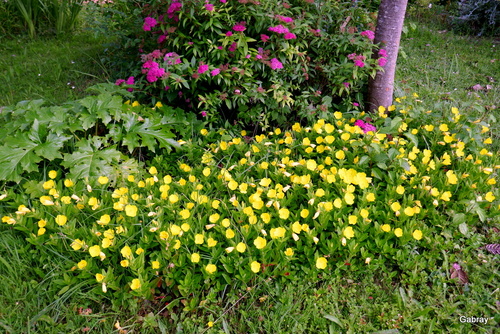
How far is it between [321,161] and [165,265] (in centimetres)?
117

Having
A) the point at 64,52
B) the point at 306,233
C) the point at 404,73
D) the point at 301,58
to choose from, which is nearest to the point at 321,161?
the point at 306,233

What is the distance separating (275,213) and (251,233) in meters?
0.18

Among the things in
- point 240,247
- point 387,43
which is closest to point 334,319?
point 240,247

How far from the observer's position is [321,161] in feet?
7.88

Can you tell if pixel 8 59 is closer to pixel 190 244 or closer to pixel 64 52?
pixel 64 52

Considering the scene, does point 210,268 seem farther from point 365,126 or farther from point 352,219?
point 365,126

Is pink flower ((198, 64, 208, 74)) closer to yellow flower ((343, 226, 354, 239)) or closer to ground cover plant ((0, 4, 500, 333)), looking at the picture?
ground cover plant ((0, 4, 500, 333))

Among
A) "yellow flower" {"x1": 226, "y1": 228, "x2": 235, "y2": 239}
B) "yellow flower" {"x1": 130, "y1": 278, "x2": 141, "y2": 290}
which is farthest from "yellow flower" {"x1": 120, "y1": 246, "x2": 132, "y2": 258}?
"yellow flower" {"x1": 226, "y1": 228, "x2": 235, "y2": 239}

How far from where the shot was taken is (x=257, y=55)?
265 cm

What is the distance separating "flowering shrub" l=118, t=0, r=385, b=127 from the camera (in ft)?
8.57

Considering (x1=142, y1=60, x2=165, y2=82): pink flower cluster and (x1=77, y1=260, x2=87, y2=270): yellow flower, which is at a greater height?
(x1=142, y1=60, x2=165, y2=82): pink flower cluster

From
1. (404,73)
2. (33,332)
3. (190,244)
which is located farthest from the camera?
(404,73)

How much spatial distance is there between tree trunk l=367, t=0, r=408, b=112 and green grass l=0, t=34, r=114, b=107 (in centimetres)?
238

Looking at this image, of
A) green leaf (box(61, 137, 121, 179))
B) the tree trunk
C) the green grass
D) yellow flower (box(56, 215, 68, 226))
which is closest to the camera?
yellow flower (box(56, 215, 68, 226))
